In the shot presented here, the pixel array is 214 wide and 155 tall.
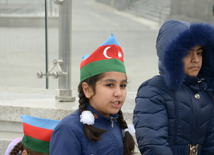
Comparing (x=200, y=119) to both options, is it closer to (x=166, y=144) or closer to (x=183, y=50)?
(x=166, y=144)

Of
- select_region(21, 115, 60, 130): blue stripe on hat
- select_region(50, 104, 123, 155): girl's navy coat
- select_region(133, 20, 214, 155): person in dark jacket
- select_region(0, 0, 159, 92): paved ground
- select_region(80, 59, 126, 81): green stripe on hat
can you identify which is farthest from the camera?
select_region(0, 0, 159, 92): paved ground

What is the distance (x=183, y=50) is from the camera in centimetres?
236

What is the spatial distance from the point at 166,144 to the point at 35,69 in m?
2.18

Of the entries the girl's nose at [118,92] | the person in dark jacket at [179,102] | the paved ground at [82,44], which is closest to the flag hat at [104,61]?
the girl's nose at [118,92]

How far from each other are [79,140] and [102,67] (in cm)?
41

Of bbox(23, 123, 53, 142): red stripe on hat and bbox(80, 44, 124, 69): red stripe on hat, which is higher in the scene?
bbox(80, 44, 124, 69): red stripe on hat

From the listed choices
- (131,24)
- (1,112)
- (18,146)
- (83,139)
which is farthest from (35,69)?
(83,139)

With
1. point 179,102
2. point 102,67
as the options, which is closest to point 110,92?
point 102,67

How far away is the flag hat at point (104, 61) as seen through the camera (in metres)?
1.93

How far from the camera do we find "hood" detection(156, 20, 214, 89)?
2.34 metres

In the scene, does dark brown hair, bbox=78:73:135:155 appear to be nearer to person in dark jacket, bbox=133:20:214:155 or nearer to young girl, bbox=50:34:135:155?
young girl, bbox=50:34:135:155

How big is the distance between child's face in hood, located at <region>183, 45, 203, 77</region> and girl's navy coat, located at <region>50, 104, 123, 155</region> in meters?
0.75

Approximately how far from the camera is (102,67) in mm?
1923

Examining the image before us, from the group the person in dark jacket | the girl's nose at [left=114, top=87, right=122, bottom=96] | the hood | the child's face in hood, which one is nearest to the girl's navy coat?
the girl's nose at [left=114, top=87, right=122, bottom=96]
